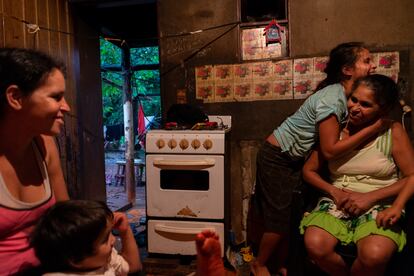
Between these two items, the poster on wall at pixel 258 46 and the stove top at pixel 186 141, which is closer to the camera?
the stove top at pixel 186 141

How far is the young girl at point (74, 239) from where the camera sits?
124 cm

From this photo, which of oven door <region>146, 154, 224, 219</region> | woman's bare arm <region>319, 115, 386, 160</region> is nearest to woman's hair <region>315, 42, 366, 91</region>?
woman's bare arm <region>319, 115, 386, 160</region>

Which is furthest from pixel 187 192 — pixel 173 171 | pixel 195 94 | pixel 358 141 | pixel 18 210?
pixel 18 210

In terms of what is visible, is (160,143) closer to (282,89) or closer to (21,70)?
(282,89)

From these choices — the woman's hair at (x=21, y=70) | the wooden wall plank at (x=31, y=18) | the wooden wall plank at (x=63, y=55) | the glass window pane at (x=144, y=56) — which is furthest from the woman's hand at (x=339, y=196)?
the glass window pane at (x=144, y=56)

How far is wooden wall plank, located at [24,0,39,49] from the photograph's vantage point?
10.2 ft

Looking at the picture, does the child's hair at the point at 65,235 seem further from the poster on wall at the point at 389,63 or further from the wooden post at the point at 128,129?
the wooden post at the point at 128,129

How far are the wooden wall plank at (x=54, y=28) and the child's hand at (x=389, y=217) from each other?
3.13 meters

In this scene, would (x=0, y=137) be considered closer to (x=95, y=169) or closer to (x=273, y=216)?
(x=273, y=216)

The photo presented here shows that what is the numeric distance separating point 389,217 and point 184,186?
1516mm

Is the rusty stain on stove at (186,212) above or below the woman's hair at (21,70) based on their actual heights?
below

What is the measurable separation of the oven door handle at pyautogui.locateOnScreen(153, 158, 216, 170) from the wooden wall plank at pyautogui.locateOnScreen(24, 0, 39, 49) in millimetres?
1609

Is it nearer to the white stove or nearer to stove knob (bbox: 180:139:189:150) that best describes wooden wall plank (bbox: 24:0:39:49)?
the white stove

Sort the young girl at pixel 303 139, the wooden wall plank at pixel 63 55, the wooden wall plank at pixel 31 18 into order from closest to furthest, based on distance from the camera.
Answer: the young girl at pixel 303 139 < the wooden wall plank at pixel 31 18 < the wooden wall plank at pixel 63 55
